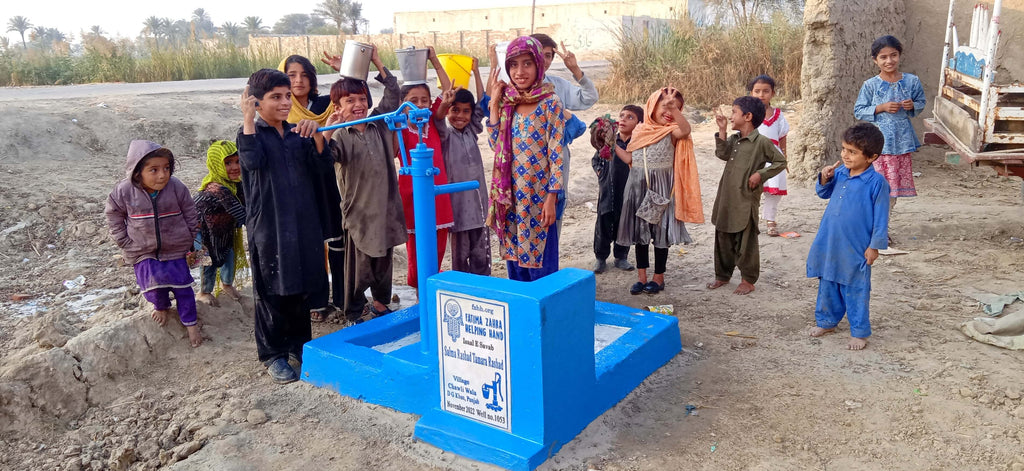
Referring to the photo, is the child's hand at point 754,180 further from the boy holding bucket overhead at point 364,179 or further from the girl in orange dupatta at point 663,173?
the boy holding bucket overhead at point 364,179

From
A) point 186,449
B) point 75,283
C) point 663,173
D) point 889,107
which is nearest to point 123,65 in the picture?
point 75,283

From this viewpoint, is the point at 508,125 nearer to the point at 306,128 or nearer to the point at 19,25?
the point at 306,128

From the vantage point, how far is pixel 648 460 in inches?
104

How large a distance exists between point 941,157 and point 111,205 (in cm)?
732

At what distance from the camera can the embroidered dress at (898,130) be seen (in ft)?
16.4

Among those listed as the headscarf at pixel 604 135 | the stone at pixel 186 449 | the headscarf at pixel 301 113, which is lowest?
the stone at pixel 186 449

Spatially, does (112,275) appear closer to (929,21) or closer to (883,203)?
(883,203)

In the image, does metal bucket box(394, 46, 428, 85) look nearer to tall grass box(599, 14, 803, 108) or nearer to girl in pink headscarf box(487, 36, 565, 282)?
girl in pink headscarf box(487, 36, 565, 282)

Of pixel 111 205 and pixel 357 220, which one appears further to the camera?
pixel 357 220

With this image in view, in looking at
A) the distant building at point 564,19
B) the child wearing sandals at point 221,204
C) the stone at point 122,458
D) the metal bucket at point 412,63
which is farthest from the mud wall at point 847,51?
the distant building at point 564,19

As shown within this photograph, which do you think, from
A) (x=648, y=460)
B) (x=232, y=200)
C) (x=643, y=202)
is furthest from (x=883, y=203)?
(x=232, y=200)

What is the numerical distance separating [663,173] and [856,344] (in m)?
1.47

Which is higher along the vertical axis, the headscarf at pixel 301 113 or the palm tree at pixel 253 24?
the palm tree at pixel 253 24

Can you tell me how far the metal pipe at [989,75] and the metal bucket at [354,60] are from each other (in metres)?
3.33
